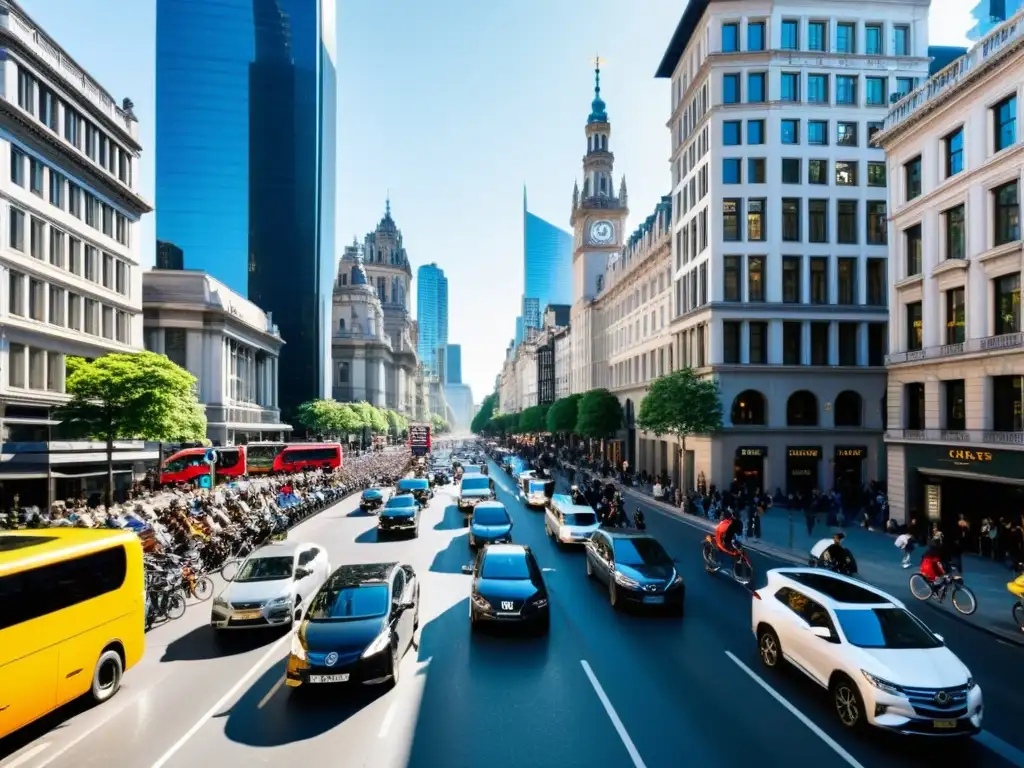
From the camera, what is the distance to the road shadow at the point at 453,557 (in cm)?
1916

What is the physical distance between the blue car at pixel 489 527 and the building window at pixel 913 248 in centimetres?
2065

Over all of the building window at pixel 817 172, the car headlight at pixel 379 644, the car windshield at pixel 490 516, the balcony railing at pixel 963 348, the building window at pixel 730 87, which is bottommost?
the car windshield at pixel 490 516

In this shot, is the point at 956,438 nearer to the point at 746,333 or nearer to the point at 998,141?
the point at 998,141

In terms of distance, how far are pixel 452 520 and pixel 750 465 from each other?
839 inches

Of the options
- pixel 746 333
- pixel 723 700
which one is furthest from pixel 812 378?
pixel 723 700

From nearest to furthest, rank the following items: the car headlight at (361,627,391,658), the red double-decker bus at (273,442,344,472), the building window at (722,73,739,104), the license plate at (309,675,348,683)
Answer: the license plate at (309,675,348,683)
the car headlight at (361,627,391,658)
the building window at (722,73,739,104)
the red double-decker bus at (273,442,344,472)

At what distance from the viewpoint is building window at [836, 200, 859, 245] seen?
4078 centimetres

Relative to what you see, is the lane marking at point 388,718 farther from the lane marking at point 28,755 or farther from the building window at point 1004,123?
the building window at point 1004,123

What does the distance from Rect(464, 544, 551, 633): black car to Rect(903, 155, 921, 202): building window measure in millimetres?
24563

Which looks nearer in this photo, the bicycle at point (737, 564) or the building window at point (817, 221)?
the bicycle at point (737, 564)

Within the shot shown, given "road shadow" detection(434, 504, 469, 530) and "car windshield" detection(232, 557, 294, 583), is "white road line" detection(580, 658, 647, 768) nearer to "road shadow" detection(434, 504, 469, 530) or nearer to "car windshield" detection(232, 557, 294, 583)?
"car windshield" detection(232, 557, 294, 583)

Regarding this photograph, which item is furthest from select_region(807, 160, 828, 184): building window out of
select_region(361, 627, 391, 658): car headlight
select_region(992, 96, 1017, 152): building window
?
select_region(361, 627, 391, 658): car headlight

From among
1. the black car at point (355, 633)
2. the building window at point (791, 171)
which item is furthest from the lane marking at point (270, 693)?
the building window at point (791, 171)

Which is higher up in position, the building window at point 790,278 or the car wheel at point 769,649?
the building window at point 790,278
